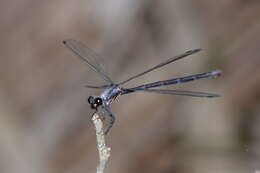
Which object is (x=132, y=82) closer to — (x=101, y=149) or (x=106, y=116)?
(x=106, y=116)

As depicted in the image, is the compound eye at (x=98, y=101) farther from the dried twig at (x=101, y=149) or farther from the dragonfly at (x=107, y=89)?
the dried twig at (x=101, y=149)

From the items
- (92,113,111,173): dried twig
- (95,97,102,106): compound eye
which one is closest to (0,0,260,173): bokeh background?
(95,97,102,106): compound eye

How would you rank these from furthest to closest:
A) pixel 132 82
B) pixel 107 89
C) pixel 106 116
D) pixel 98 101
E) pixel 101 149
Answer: pixel 132 82 < pixel 107 89 < pixel 98 101 < pixel 106 116 < pixel 101 149

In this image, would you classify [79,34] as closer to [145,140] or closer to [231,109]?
[145,140]

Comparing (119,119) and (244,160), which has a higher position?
(119,119)

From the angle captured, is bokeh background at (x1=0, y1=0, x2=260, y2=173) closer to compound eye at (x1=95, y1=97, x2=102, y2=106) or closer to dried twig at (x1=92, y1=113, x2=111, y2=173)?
compound eye at (x1=95, y1=97, x2=102, y2=106)

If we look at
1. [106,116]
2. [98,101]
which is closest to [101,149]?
[106,116]

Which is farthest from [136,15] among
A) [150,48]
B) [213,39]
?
[213,39]

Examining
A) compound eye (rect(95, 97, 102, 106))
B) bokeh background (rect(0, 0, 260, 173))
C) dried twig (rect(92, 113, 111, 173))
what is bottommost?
bokeh background (rect(0, 0, 260, 173))
